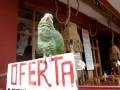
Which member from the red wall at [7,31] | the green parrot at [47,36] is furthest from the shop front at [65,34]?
the green parrot at [47,36]

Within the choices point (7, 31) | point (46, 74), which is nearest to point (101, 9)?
point (7, 31)

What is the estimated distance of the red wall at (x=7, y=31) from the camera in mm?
1548

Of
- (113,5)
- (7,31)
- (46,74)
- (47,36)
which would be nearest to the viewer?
(46,74)

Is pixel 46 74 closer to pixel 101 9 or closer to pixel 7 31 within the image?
pixel 7 31

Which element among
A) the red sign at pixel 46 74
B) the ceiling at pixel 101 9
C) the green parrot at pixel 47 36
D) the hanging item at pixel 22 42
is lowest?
the red sign at pixel 46 74

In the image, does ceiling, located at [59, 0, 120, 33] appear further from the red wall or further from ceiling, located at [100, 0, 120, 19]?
the red wall

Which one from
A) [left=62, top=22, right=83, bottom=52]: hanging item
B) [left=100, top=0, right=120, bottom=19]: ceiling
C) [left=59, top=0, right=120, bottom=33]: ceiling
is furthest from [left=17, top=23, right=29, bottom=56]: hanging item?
[left=100, top=0, right=120, bottom=19]: ceiling

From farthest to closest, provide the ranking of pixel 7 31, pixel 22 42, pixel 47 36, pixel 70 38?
pixel 70 38 < pixel 22 42 < pixel 7 31 < pixel 47 36

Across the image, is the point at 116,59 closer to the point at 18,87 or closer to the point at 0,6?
the point at 0,6

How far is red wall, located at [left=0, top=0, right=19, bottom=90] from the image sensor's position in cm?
155

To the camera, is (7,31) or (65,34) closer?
(7,31)

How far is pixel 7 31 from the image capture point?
1628 mm

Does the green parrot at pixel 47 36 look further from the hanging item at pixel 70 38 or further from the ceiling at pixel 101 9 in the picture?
the ceiling at pixel 101 9

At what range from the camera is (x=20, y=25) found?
2.08 m
